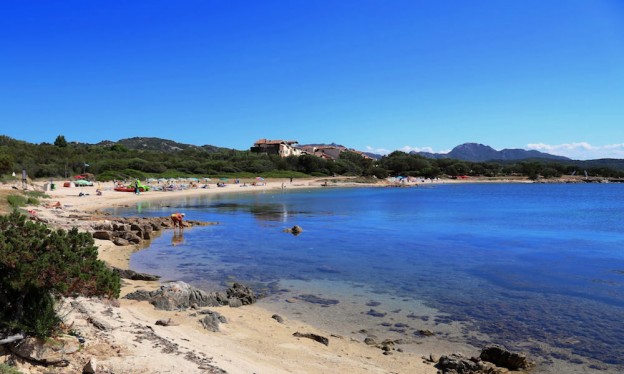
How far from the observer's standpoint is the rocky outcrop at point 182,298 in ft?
35.3

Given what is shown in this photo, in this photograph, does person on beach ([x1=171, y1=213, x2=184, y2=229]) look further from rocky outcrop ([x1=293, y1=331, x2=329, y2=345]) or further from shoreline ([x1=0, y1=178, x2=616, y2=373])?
rocky outcrop ([x1=293, y1=331, x2=329, y2=345])

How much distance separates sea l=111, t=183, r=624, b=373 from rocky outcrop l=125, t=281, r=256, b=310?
A: 3.05 feet

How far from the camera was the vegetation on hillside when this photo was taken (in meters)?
77.1

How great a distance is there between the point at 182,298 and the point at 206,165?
9232cm

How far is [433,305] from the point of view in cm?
1262

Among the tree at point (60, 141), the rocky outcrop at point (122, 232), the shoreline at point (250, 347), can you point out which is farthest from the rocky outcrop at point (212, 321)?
the tree at point (60, 141)

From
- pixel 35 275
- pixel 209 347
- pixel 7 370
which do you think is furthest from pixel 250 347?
pixel 7 370

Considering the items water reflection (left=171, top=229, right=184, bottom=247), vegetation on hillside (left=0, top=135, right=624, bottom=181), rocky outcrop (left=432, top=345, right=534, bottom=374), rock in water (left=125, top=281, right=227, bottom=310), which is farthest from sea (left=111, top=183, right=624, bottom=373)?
vegetation on hillside (left=0, top=135, right=624, bottom=181)

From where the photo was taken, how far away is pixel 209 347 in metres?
7.58

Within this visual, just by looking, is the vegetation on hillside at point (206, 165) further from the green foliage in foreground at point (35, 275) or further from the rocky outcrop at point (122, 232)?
the green foliage in foreground at point (35, 275)

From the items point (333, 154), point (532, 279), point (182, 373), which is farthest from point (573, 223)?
point (333, 154)

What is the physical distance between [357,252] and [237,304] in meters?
10.2

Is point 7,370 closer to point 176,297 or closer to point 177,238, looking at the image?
point 176,297

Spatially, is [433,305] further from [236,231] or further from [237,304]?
[236,231]
